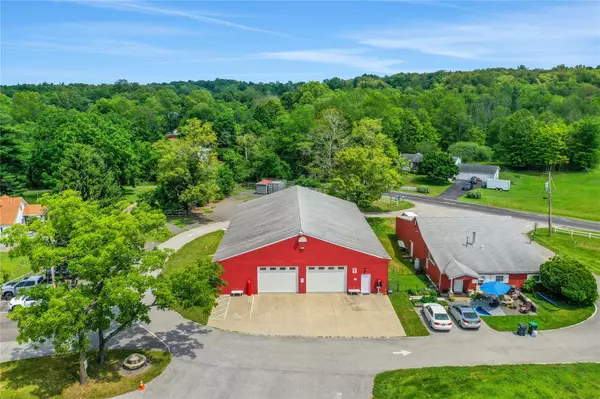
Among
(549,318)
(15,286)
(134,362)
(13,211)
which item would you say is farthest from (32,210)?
(549,318)

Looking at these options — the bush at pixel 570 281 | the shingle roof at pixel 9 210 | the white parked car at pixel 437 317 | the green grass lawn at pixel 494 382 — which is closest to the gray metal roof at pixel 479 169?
the bush at pixel 570 281

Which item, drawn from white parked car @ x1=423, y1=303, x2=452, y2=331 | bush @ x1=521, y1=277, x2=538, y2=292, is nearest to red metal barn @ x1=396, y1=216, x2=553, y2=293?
bush @ x1=521, y1=277, x2=538, y2=292

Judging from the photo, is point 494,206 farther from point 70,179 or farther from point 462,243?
point 70,179

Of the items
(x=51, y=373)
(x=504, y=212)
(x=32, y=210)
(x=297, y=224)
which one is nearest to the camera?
(x=51, y=373)

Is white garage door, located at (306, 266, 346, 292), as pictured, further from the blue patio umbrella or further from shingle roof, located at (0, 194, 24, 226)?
shingle roof, located at (0, 194, 24, 226)

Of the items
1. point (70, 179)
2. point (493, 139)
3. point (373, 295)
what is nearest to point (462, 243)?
point (373, 295)

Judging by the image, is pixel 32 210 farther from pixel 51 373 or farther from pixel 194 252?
pixel 51 373
